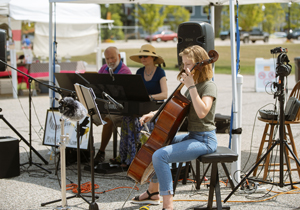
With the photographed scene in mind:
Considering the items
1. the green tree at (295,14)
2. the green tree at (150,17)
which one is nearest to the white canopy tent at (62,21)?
the green tree at (150,17)

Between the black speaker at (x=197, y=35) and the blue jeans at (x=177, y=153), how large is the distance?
197 cm

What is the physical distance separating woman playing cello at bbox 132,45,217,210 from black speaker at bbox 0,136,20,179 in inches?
94.6

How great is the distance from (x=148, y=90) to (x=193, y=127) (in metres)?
1.88

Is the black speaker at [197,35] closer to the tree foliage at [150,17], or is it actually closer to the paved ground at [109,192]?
the paved ground at [109,192]

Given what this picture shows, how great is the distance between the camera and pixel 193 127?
3.76 metres

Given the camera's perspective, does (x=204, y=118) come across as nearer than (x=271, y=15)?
Yes

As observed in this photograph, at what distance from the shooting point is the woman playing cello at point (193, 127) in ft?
11.7

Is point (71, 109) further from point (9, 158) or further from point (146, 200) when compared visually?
point (9, 158)

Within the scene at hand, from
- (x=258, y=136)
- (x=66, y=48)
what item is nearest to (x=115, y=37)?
(x=66, y=48)

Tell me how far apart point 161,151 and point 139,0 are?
3.22 meters

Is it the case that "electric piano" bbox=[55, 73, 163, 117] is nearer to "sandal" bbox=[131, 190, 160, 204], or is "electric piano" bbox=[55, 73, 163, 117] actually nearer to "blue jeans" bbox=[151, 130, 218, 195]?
"sandal" bbox=[131, 190, 160, 204]

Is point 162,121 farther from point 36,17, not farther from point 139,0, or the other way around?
point 36,17

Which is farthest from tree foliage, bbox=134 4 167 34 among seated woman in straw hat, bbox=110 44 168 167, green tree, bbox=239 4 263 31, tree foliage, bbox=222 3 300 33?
seated woman in straw hat, bbox=110 44 168 167

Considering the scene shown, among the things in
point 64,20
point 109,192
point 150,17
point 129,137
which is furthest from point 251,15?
point 109,192
